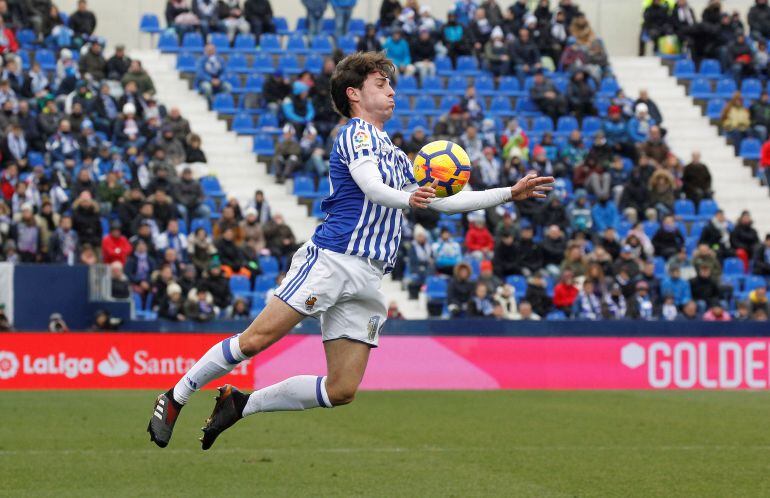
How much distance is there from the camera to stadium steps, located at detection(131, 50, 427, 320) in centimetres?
2491

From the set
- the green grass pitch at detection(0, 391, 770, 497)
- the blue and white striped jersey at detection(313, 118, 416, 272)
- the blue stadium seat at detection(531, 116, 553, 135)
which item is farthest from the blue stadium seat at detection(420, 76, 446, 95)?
the blue and white striped jersey at detection(313, 118, 416, 272)

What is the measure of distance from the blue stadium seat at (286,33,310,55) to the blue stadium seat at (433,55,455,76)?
8.39ft

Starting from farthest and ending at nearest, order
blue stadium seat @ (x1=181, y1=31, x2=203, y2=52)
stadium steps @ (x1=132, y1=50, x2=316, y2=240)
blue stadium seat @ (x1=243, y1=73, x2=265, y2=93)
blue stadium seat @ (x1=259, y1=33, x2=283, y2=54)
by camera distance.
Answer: blue stadium seat @ (x1=259, y1=33, x2=283, y2=54)
blue stadium seat @ (x1=181, y1=31, x2=203, y2=52)
blue stadium seat @ (x1=243, y1=73, x2=265, y2=93)
stadium steps @ (x1=132, y1=50, x2=316, y2=240)

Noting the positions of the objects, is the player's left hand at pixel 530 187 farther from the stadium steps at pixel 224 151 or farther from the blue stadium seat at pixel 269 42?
the blue stadium seat at pixel 269 42

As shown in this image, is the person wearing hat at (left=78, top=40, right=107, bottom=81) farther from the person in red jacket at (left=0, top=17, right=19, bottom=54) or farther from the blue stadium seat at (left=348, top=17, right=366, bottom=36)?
the blue stadium seat at (left=348, top=17, right=366, bottom=36)

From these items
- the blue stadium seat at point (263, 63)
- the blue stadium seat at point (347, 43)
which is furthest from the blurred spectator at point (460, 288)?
the blue stadium seat at point (347, 43)

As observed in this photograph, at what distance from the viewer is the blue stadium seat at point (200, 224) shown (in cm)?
2286

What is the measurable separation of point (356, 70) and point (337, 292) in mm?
Result: 1343

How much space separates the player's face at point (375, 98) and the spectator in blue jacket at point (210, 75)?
18468 millimetres

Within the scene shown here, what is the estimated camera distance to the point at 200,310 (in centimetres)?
2059

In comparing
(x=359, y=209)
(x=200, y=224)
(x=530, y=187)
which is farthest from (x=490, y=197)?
(x=200, y=224)

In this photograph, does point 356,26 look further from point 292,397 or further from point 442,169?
point 442,169

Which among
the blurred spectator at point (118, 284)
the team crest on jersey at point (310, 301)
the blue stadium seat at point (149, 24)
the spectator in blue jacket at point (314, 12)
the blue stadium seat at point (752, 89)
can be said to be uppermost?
the spectator in blue jacket at point (314, 12)

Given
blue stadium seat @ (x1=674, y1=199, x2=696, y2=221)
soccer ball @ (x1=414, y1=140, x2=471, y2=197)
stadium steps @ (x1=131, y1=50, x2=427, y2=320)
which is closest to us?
soccer ball @ (x1=414, y1=140, x2=471, y2=197)
